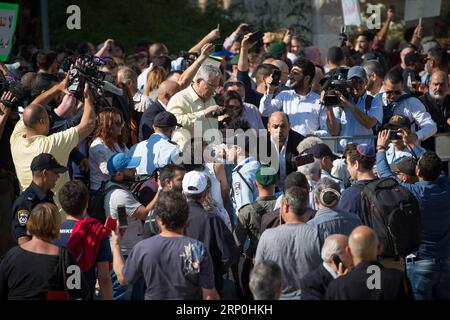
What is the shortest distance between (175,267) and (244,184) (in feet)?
7.13

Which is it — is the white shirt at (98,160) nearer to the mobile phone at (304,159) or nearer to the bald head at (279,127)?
the bald head at (279,127)

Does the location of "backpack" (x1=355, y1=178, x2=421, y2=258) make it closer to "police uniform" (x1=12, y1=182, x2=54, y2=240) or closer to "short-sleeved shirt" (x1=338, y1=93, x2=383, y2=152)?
"short-sleeved shirt" (x1=338, y1=93, x2=383, y2=152)

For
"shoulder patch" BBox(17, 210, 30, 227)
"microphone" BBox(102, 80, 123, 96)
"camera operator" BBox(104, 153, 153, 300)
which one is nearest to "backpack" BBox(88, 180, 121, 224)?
"camera operator" BBox(104, 153, 153, 300)

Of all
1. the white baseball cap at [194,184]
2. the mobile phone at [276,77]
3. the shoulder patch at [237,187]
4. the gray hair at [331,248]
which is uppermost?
the mobile phone at [276,77]

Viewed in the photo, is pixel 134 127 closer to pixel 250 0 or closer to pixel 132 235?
pixel 132 235

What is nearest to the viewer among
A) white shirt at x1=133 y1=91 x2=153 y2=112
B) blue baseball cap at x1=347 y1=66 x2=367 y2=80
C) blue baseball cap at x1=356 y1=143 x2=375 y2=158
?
blue baseball cap at x1=356 y1=143 x2=375 y2=158

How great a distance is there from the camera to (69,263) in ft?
23.0

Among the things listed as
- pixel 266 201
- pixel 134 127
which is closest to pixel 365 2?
pixel 134 127

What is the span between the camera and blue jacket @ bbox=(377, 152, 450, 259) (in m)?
8.99

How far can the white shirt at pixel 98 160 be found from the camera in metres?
9.34

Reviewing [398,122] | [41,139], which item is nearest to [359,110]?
[398,122]

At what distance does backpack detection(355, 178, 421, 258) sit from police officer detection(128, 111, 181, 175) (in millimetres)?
1838

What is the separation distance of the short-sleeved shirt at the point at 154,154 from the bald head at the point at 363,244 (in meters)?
2.80

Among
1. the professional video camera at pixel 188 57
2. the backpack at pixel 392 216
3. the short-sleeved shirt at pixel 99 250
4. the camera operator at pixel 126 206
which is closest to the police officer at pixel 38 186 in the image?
the camera operator at pixel 126 206
